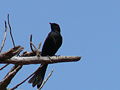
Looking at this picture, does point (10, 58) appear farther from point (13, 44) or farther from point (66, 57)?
point (66, 57)

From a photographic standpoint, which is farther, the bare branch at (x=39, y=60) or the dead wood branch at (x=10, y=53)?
the bare branch at (x=39, y=60)

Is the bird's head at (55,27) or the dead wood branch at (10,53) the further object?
the bird's head at (55,27)

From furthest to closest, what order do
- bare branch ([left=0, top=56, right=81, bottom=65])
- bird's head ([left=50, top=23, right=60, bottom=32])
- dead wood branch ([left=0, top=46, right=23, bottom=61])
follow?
bird's head ([left=50, top=23, right=60, bottom=32]), bare branch ([left=0, top=56, right=81, bottom=65]), dead wood branch ([left=0, top=46, right=23, bottom=61])

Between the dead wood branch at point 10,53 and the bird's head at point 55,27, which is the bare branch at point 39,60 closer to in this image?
the dead wood branch at point 10,53

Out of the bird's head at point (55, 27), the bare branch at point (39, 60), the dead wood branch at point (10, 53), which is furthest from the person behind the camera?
the bird's head at point (55, 27)

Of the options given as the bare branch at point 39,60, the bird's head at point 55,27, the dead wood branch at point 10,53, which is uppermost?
the dead wood branch at point 10,53

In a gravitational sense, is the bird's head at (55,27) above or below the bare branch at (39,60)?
below

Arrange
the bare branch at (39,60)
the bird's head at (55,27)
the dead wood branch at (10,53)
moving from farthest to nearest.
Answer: the bird's head at (55,27) < the bare branch at (39,60) < the dead wood branch at (10,53)

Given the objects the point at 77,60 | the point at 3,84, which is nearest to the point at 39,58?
the point at 77,60

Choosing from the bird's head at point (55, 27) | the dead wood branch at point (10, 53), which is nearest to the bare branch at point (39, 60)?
the dead wood branch at point (10, 53)

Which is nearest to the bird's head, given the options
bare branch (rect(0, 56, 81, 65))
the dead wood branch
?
bare branch (rect(0, 56, 81, 65))

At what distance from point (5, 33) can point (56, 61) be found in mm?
742

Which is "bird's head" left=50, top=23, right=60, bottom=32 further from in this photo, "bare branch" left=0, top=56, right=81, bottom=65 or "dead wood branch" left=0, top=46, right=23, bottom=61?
"dead wood branch" left=0, top=46, right=23, bottom=61

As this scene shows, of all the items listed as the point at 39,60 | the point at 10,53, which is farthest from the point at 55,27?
the point at 10,53
